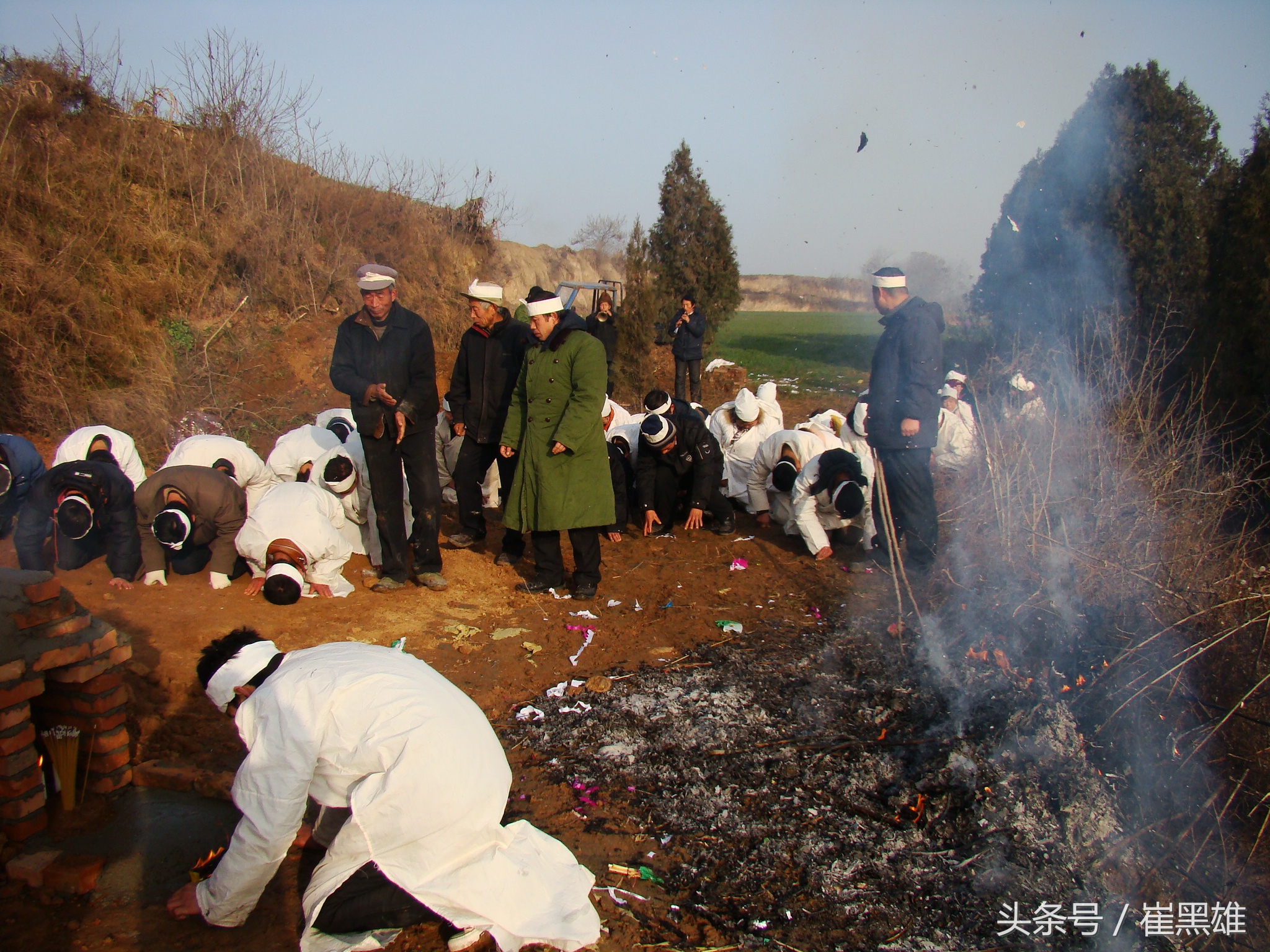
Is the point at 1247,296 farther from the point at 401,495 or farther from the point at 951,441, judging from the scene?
the point at 401,495

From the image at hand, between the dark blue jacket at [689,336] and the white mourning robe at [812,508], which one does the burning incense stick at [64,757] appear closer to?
the white mourning robe at [812,508]

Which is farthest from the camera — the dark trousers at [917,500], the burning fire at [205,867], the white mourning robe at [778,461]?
the white mourning robe at [778,461]

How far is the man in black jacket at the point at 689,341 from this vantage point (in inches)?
459

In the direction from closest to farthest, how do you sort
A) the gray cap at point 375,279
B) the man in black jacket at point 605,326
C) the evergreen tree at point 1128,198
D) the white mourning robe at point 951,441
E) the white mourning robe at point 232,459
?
1. the gray cap at point 375,279
2. the white mourning robe at point 232,459
3. the white mourning robe at point 951,441
4. the evergreen tree at point 1128,198
5. the man in black jacket at point 605,326

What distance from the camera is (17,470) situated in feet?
17.0

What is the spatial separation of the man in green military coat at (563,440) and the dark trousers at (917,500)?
1.93 metres

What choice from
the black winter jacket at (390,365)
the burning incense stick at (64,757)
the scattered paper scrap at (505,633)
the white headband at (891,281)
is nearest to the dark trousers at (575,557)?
the scattered paper scrap at (505,633)

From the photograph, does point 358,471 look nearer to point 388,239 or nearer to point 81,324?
point 81,324

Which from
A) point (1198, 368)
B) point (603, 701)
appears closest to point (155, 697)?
point (603, 701)

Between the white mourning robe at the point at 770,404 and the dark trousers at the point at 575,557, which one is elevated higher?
the white mourning robe at the point at 770,404

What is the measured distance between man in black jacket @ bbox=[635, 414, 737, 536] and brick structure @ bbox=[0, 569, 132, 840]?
429 centimetres

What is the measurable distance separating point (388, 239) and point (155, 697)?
12.3 m

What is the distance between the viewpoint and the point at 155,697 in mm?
3832

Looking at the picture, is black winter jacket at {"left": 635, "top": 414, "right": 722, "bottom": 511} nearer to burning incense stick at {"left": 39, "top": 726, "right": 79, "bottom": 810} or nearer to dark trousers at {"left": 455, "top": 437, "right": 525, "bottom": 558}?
dark trousers at {"left": 455, "top": 437, "right": 525, "bottom": 558}
